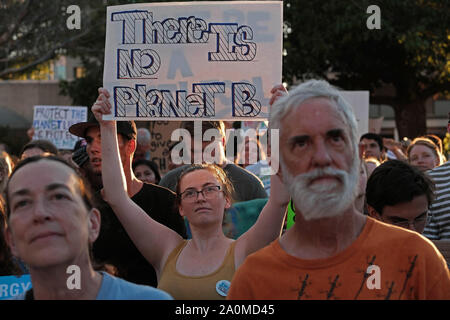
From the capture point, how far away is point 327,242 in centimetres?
246

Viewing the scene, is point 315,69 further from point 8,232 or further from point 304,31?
point 8,232

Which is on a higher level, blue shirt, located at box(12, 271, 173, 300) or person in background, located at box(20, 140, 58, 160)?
person in background, located at box(20, 140, 58, 160)

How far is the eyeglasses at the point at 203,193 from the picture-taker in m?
3.75

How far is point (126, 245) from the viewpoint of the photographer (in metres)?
4.06

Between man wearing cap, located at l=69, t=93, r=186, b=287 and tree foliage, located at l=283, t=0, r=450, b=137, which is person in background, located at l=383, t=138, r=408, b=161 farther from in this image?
tree foliage, located at l=283, t=0, r=450, b=137

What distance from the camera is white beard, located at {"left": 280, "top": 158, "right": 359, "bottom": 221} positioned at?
2.41 meters

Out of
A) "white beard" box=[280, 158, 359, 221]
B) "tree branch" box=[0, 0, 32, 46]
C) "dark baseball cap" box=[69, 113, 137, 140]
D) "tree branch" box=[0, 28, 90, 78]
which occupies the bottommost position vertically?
"white beard" box=[280, 158, 359, 221]

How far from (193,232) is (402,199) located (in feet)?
3.20

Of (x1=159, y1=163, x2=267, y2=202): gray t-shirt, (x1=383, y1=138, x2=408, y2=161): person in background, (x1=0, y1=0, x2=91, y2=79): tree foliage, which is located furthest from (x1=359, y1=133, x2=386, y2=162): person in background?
(x1=0, y1=0, x2=91, y2=79): tree foliage

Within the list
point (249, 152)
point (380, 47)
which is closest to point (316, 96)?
point (249, 152)

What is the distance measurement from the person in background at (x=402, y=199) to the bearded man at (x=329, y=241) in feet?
3.76

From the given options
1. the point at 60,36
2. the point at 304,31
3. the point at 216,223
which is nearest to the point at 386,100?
the point at 304,31

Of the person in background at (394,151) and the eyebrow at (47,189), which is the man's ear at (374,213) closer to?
the eyebrow at (47,189)
